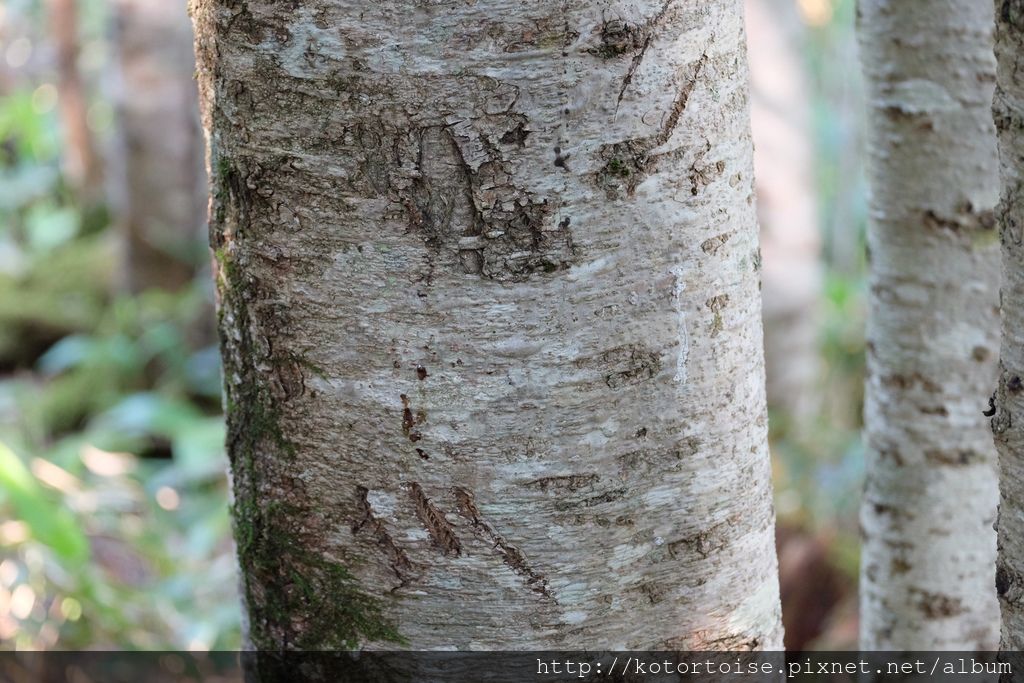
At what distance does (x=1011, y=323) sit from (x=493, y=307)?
0.41 metres

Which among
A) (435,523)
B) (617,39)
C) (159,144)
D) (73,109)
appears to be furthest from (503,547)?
(73,109)

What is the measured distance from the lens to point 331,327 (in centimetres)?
77

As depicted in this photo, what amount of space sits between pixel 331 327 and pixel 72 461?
2.74 metres

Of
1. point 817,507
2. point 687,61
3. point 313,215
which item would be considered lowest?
point 817,507

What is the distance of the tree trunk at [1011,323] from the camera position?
0.69 metres

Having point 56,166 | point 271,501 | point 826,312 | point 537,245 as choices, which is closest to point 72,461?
point 271,501

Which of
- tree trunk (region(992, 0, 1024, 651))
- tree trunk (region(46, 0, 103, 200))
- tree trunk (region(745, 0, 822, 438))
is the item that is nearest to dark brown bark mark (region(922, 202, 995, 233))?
tree trunk (region(992, 0, 1024, 651))

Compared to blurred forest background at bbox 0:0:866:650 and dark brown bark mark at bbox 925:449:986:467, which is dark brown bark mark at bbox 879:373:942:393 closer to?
dark brown bark mark at bbox 925:449:986:467

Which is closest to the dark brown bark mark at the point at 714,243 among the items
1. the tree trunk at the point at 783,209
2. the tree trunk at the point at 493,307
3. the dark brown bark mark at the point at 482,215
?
the tree trunk at the point at 493,307

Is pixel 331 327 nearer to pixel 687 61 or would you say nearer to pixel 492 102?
pixel 492 102

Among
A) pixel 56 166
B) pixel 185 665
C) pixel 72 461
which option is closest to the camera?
pixel 185 665

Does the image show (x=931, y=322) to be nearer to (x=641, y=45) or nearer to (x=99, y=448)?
(x=641, y=45)

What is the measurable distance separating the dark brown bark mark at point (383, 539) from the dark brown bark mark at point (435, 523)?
0.03 metres

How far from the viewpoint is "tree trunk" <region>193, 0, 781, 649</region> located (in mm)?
718
